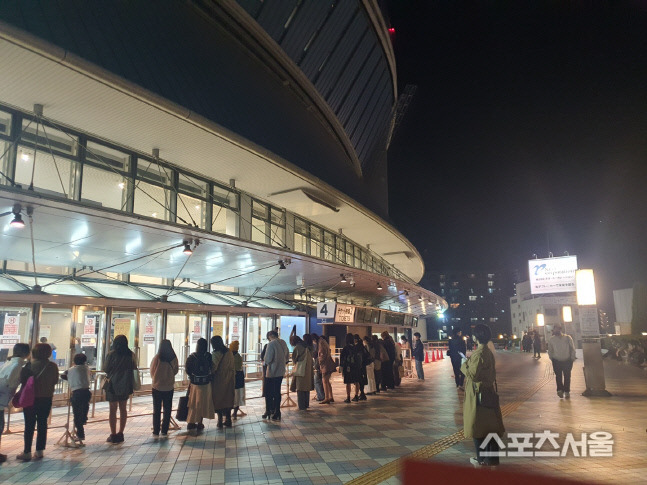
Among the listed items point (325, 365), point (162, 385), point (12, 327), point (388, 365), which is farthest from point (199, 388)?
point (388, 365)

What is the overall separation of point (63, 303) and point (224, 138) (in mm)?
5566

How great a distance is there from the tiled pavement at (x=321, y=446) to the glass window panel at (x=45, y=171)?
194 inches

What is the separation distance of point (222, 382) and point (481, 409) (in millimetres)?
5194

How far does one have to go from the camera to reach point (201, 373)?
29.1 feet

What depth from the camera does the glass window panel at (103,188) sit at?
1061cm

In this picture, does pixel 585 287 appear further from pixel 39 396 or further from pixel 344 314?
pixel 39 396

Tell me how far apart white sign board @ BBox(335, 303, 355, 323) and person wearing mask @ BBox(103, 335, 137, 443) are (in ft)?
34.9

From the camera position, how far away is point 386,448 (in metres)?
7.16

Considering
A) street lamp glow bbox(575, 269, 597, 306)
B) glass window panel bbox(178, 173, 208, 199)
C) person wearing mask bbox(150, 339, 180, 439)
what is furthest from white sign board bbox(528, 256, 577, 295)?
person wearing mask bbox(150, 339, 180, 439)

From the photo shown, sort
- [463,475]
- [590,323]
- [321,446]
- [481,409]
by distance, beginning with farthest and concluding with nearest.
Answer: [590,323] → [321,446] → [481,409] → [463,475]

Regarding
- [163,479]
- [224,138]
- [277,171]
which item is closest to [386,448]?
[163,479]

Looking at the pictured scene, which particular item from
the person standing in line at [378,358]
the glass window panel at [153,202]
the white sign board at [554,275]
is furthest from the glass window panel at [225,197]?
the white sign board at [554,275]

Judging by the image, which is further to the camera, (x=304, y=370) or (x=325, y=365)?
(x=325, y=365)

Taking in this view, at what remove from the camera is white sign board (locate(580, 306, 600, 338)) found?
13.3 meters
